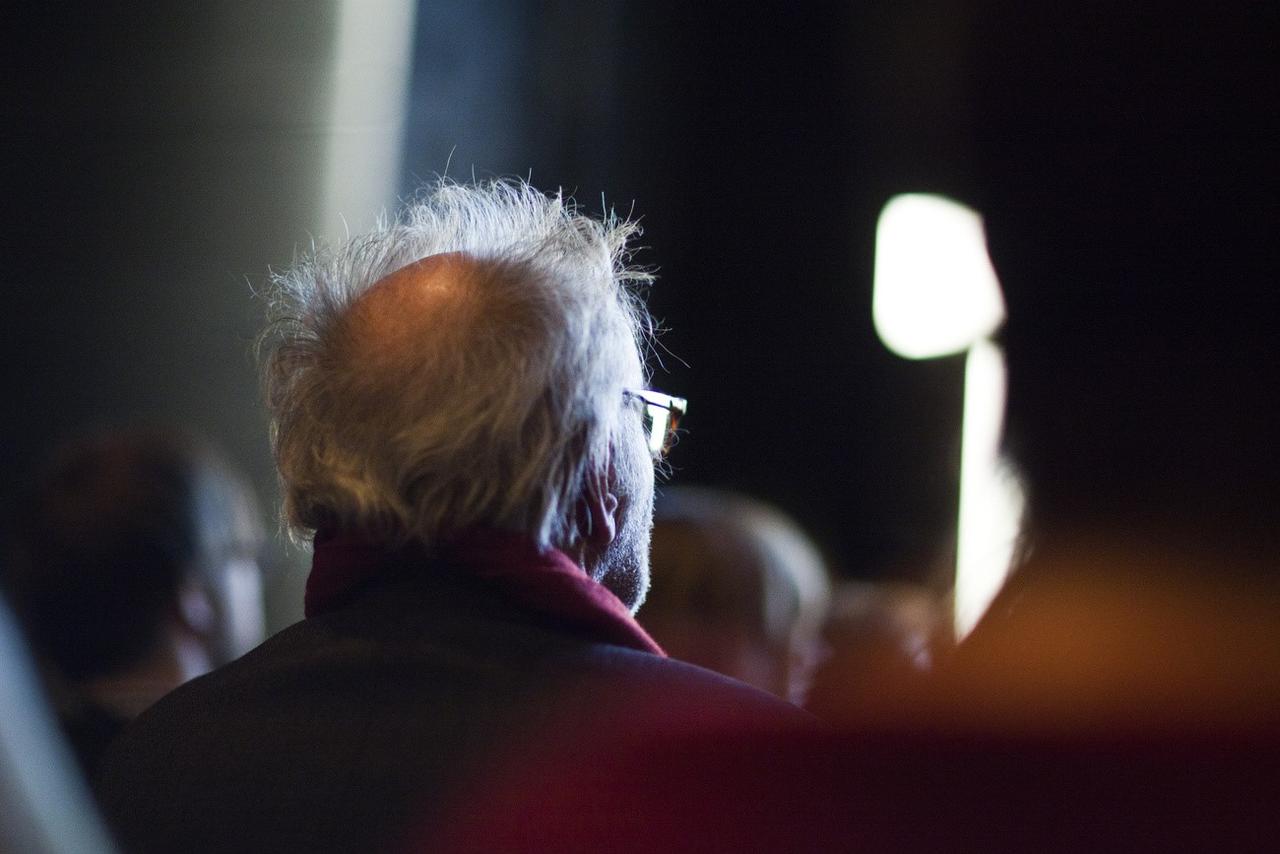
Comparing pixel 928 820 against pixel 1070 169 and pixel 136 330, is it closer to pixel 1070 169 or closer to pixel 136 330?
pixel 1070 169

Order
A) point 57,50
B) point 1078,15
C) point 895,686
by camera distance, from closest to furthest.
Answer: point 895,686 < point 1078,15 < point 57,50

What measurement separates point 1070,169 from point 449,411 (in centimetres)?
68

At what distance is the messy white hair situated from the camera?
1.17 m

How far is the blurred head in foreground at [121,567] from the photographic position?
1754 millimetres

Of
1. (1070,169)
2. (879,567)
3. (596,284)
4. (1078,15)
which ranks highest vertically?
(1078,15)

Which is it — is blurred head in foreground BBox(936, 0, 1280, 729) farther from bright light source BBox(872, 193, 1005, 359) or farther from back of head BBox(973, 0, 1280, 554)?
bright light source BBox(872, 193, 1005, 359)

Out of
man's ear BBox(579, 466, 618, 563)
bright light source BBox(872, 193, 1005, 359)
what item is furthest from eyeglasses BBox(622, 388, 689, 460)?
bright light source BBox(872, 193, 1005, 359)

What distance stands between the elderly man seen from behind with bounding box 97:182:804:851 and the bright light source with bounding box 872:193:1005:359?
238 centimetres

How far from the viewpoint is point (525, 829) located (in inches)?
39.1

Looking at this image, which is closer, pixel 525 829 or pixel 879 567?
pixel 525 829

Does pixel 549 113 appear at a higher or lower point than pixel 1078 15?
lower

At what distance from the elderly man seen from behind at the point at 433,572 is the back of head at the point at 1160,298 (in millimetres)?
338

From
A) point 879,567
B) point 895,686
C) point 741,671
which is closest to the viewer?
point 895,686

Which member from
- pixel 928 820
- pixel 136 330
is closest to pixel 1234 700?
pixel 928 820
